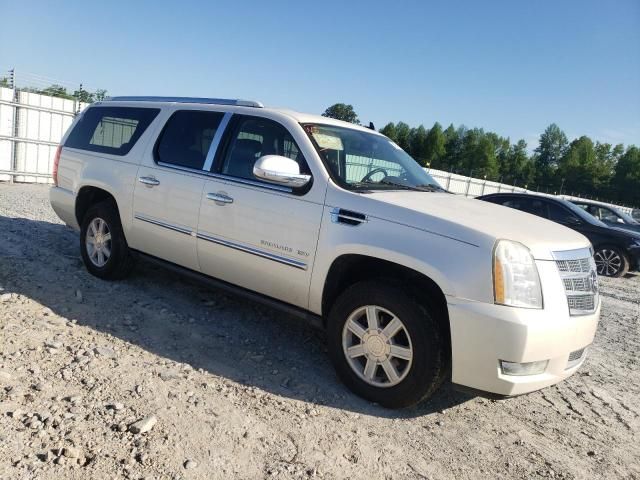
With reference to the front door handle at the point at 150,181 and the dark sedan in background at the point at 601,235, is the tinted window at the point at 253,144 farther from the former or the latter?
the dark sedan in background at the point at 601,235

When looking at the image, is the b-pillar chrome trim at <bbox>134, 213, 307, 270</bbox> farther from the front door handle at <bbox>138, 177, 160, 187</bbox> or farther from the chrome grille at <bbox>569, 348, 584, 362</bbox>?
the chrome grille at <bbox>569, 348, 584, 362</bbox>

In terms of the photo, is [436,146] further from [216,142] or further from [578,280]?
[578,280]

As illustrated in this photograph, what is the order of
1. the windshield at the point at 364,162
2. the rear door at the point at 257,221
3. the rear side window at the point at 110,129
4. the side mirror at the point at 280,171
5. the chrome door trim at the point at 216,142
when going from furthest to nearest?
the rear side window at the point at 110,129, the chrome door trim at the point at 216,142, the windshield at the point at 364,162, the rear door at the point at 257,221, the side mirror at the point at 280,171

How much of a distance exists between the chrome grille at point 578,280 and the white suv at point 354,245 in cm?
1

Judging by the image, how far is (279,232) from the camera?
12.0 feet

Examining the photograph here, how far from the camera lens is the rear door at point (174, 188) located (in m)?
4.23

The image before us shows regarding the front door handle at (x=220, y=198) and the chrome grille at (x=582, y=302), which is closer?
the chrome grille at (x=582, y=302)

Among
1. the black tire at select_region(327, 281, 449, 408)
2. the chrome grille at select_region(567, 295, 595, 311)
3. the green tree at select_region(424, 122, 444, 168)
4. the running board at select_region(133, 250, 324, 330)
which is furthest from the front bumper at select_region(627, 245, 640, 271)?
the green tree at select_region(424, 122, 444, 168)

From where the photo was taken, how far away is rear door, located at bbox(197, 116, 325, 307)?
356cm

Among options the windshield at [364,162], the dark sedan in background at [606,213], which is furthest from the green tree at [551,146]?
the windshield at [364,162]

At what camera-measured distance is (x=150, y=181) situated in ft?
14.9

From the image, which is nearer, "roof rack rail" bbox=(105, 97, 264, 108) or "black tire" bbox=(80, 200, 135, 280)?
"roof rack rail" bbox=(105, 97, 264, 108)

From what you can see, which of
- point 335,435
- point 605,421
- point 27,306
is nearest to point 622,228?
point 605,421

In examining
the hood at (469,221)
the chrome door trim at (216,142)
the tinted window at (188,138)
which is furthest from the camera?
the tinted window at (188,138)
